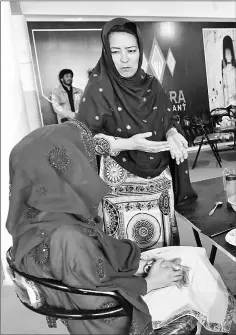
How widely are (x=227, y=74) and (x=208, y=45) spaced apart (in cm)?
44

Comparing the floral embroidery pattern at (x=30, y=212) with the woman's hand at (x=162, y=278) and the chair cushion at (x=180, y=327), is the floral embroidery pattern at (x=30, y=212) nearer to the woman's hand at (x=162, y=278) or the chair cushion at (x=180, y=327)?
the woman's hand at (x=162, y=278)

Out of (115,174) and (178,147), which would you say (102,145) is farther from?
(178,147)

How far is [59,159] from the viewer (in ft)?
2.55

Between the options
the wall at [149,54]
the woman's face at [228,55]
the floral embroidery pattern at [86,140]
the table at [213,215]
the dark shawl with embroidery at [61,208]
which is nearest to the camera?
the dark shawl with embroidery at [61,208]

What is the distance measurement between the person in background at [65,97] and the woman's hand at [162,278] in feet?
9.30

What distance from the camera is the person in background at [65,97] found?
3.55 m

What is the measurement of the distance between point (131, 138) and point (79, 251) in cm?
58

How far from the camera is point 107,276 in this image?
835mm

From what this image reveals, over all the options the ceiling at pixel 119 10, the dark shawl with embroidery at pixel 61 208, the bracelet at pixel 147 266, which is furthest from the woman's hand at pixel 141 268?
the ceiling at pixel 119 10

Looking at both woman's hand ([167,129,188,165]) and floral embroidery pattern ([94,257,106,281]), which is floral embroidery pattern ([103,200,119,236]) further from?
floral embroidery pattern ([94,257,106,281])

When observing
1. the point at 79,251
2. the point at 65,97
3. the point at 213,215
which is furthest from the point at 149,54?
the point at 79,251

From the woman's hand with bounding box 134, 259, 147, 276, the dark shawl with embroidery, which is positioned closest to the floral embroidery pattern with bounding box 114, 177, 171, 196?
the woman's hand with bounding box 134, 259, 147, 276

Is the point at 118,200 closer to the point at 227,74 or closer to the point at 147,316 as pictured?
the point at 147,316

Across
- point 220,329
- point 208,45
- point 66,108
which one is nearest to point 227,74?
point 208,45
